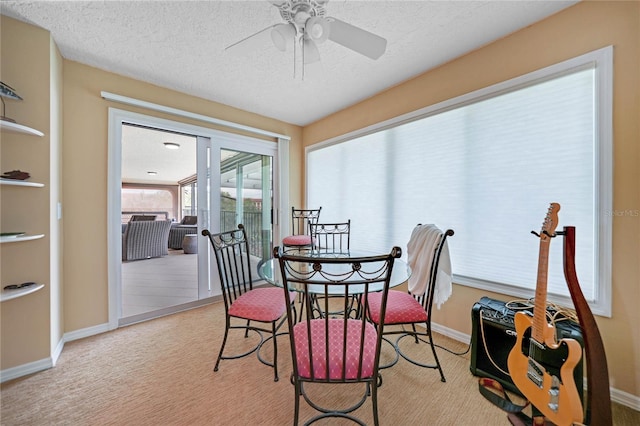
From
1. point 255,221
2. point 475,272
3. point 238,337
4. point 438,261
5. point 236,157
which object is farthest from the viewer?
point 255,221

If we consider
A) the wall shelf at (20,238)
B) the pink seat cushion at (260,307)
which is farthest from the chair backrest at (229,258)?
the wall shelf at (20,238)

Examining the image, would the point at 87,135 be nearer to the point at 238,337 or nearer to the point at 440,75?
the point at 238,337

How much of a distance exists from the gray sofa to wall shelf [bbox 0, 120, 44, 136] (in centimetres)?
391

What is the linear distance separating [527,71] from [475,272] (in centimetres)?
164

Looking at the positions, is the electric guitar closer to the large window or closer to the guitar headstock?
the guitar headstock

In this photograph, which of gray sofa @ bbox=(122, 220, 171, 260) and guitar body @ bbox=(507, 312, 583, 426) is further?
gray sofa @ bbox=(122, 220, 171, 260)

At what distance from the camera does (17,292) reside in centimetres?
170

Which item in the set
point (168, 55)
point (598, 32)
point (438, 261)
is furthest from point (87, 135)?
point (598, 32)

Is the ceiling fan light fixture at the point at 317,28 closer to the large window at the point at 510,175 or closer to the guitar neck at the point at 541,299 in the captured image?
the large window at the point at 510,175

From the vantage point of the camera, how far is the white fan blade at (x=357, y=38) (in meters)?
1.49

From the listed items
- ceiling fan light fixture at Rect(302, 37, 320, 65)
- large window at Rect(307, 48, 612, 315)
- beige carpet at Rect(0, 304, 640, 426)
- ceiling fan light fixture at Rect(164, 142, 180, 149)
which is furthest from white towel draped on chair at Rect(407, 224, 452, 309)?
ceiling fan light fixture at Rect(164, 142, 180, 149)

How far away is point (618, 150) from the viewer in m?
1.51

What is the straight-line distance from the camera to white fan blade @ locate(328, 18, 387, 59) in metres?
1.49

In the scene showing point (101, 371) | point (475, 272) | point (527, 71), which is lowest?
point (101, 371)
